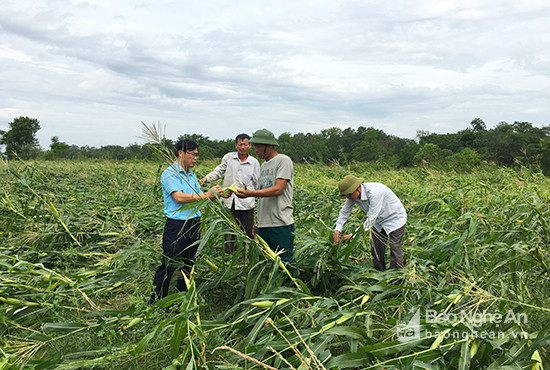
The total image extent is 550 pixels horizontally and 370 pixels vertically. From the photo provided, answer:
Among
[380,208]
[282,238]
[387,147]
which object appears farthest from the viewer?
[387,147]

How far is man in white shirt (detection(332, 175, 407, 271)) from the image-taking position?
135 inches

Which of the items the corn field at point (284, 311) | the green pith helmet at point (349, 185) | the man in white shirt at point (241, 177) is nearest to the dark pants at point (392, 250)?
the corn field at point (284, 311)

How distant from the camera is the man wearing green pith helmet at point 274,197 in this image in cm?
323

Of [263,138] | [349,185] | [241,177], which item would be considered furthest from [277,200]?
[241,177]

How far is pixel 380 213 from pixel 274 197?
1.08 m

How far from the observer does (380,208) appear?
3428 millimetres

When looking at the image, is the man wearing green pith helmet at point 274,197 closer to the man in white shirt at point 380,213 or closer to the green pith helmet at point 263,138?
the green pith helmet at point 263,138

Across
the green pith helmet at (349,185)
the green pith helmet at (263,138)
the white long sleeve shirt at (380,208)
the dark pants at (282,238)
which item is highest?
the green pith helmet at (263,138)

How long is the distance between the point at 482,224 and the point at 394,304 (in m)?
2.60

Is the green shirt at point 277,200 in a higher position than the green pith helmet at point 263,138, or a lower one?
lower

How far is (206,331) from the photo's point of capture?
7.49 feet

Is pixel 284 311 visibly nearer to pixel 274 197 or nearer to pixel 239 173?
pixel 274 197

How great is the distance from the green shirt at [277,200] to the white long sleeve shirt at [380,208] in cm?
59

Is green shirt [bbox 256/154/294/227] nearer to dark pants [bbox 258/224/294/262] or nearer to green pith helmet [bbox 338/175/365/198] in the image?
dark pants [bbox 258/224/294/262]
